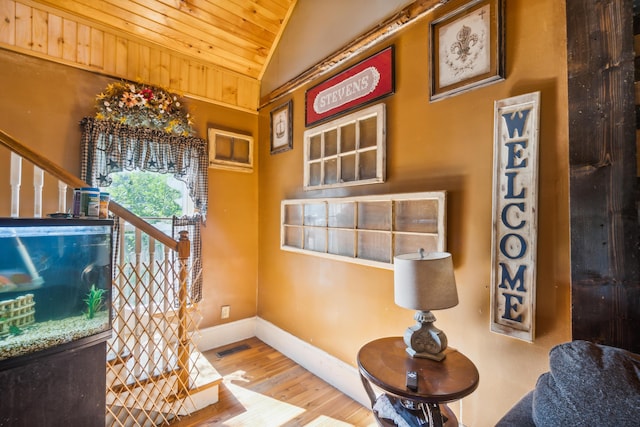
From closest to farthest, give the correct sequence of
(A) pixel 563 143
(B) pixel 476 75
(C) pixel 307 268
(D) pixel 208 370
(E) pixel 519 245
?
(A) pixel 563 143 < (E) pixel 519 245 < (B) pixel 476 75 < (D) pixel 208 370 < (C) pixel 307 268

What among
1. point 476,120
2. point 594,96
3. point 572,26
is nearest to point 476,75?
point 476,120

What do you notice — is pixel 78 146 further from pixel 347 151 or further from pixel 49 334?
pixel 347 151

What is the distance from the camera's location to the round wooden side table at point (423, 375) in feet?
3.81

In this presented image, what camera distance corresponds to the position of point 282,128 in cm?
294

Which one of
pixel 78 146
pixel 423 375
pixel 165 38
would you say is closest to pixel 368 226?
pixel 423 375

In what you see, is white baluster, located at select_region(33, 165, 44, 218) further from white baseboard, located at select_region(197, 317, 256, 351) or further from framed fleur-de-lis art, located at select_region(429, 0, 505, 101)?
framed fleur-de-lis art, located at select_region(429, 0, 505, 101)

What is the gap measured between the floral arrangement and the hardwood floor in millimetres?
2172

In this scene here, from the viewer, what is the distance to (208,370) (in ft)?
7.33

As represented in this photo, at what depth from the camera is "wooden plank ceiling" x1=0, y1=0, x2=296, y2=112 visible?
86.5 inches

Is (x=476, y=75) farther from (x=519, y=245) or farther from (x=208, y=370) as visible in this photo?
(x=208, y=370)

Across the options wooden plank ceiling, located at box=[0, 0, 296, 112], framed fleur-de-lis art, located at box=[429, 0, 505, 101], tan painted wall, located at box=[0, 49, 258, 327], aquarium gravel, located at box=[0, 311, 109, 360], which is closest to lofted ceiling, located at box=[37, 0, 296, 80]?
wooden plank ceiling, located at box=[0, 0, 296, 112]

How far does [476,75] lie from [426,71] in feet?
1.07

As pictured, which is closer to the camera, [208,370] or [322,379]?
[208,370]

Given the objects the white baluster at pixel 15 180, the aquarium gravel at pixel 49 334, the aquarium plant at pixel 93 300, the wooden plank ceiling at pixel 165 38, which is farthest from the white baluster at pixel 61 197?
the wooden plank ceiling at pixel 165 38
